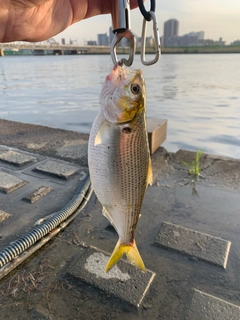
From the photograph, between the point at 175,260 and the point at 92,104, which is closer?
the point at 175,260

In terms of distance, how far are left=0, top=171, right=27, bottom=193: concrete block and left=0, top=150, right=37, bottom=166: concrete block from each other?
23.2 inches

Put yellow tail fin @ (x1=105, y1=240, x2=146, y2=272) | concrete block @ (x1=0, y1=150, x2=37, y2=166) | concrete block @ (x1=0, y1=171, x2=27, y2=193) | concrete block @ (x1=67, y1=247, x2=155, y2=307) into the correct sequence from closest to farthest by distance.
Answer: yellow tail fin @ (x1=105, y1=240, x2=146, y2=272) < concrete block @ (x1=67, y1=247, x2=155, y2=307) < concrete block @ (x1=0, y1=171, x2=27, y2=193) < concrete block @ (x1=0, y1=150, x2=37, y2=166)

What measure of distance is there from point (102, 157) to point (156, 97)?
14.5 metres

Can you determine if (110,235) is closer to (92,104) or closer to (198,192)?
(198,192)

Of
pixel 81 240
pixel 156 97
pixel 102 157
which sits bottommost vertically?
pixel 156 97

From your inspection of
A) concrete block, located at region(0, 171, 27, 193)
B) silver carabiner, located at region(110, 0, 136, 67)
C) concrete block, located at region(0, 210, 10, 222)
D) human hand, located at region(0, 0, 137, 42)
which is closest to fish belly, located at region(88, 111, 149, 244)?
silver carabiner, located at region(110, 0, 136, 67)

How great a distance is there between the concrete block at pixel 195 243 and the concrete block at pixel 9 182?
2.74 metres

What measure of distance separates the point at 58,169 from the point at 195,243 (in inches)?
124

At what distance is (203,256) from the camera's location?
11.0 ft

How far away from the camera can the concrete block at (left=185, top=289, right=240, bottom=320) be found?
2594 mm

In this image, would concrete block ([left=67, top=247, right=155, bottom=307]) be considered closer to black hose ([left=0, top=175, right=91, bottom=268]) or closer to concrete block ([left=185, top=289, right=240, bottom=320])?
concrete block ([left=185, top=289, right=240, bottom=320])

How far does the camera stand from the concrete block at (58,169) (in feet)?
17.4

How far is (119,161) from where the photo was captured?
76.9 inches

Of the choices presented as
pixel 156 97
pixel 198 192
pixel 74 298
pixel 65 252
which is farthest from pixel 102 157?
pixel 156 97
